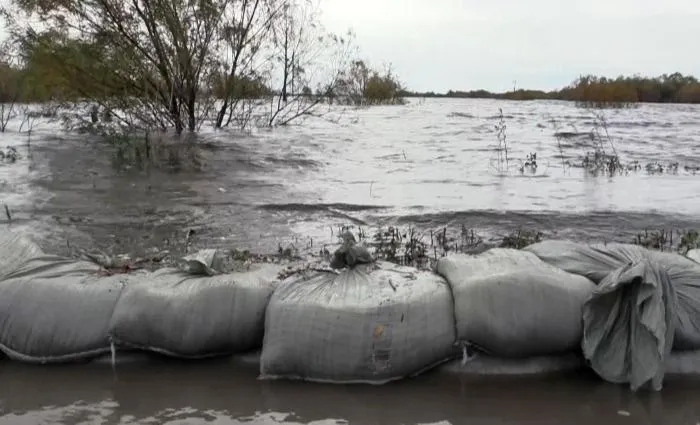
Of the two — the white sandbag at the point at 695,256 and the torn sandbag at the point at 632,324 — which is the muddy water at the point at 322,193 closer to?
the white sandbag at the point at 695,256

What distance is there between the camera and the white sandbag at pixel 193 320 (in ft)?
7.98

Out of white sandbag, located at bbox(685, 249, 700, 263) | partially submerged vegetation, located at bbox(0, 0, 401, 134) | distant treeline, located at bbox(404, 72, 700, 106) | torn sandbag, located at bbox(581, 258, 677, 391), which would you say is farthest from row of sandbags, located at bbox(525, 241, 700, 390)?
distant treeline, located at bbox(404, 72, 700, 106)

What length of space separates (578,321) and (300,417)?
108 cm

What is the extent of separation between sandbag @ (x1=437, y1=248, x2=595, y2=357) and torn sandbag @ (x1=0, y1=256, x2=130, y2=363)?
4.37 ft

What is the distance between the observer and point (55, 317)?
251 centimetres

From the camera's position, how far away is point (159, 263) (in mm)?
3238

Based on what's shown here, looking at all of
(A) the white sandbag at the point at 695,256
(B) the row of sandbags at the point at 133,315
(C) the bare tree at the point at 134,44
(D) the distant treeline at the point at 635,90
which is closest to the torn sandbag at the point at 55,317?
(B) the row of sandbags at the point at 133,315

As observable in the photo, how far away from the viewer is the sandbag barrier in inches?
90.4

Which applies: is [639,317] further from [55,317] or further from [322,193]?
[322,193]

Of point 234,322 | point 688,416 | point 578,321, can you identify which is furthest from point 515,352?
point 234,322

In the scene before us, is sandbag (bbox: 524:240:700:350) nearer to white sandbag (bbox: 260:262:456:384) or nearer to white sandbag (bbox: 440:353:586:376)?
white sandbag (bbox: 440:353:586:376)

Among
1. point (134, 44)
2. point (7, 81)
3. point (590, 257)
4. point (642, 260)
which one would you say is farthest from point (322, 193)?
point (7, 81)

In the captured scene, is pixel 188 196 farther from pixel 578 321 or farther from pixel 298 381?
pixel 578 321

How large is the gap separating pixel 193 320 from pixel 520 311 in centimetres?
120
